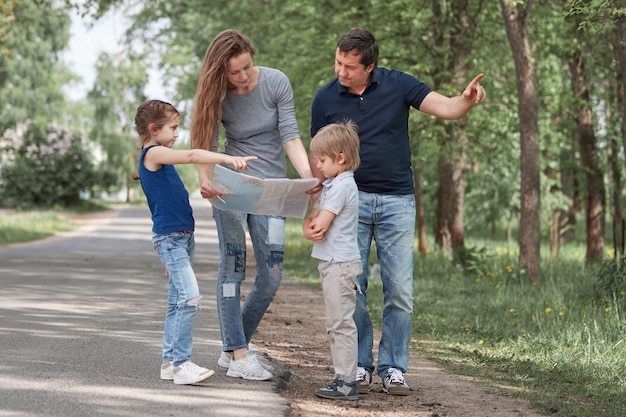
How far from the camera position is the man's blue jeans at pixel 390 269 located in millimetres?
6070

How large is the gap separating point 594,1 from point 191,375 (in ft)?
18.1

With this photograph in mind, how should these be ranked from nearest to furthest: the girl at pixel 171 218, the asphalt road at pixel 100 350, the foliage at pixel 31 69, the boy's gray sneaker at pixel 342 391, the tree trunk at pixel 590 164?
the asphalt road at pixel 100 350 < the boy's gray sneaker at pixel 342 391 < the girl at pixel 171 218 < the tree trunk at pixel 590 164 < the foliage at pixel 31 69

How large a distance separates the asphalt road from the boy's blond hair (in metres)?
1.37

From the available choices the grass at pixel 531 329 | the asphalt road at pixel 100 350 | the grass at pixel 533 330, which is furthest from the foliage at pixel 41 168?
the grass at pixel 533 330

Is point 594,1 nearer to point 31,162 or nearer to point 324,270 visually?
point 324,270

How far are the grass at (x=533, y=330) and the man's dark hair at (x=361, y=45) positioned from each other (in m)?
2.21

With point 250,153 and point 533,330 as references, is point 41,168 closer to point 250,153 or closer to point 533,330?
point 533,330

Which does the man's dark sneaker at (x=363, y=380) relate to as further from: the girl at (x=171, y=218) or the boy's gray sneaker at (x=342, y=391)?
the girl at (x=171, y=218)

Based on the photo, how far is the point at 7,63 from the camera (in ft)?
184

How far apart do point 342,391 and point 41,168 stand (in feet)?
138

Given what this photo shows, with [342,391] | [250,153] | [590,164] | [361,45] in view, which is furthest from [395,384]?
[590,164]

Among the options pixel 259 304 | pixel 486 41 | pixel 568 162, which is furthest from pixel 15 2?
pixel 259 304

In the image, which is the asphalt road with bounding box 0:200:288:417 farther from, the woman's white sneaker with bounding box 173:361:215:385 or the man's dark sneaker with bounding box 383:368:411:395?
the man's dark sneaker with bounding box 383:368:411:395

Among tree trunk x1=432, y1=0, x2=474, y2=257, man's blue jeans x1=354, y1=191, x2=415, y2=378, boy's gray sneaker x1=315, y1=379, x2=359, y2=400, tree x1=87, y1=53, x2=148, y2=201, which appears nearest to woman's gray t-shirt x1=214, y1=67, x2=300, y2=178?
man's blue jeans x1=354, y1=191, x2=415, y2=378
